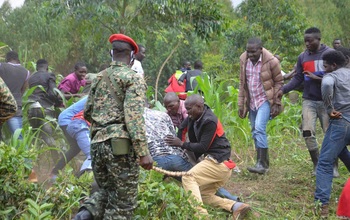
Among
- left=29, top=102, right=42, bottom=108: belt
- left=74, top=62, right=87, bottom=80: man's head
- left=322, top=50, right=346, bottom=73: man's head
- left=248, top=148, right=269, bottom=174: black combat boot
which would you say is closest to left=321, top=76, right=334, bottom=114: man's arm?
left=322, top=50, right=346, bottom=73: man's head

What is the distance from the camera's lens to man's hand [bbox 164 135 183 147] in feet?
19.8

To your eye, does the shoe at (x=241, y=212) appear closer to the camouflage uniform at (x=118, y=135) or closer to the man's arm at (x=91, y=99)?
the camouflage uniform at (x=118, y=135)

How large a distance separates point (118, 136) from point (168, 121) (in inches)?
75.1

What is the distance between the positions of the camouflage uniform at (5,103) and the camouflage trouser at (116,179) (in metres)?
0.71

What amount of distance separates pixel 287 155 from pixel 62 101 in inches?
132

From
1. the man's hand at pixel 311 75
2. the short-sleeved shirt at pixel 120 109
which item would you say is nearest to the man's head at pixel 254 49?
the man's hand at pixel 311 75

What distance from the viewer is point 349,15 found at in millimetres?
33750

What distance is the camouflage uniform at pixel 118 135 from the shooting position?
4410 mm

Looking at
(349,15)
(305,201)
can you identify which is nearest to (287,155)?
(305,201)

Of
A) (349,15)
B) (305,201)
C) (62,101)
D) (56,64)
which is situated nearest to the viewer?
(305,201)

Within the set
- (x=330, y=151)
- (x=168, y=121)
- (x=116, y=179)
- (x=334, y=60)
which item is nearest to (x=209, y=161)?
(x=168, y=121)

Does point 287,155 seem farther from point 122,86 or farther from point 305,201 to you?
point 122,86

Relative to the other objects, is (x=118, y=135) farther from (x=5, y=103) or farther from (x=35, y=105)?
(x=35, y=105)

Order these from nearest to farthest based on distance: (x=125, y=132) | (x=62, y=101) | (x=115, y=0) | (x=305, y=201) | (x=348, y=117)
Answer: (x=125, y=132)
(x=348, y=117)
(x=305, y=201)
(x=62, y=101)
(x=115, y=0)
